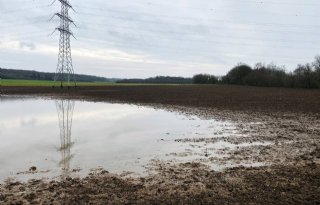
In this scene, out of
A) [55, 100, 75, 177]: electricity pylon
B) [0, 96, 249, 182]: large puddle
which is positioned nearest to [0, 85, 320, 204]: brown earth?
[0, 96, 249, 182]: large puddle

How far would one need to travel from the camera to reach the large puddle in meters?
11.6

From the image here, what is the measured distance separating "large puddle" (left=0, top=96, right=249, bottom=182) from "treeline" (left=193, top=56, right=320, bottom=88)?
85.4m

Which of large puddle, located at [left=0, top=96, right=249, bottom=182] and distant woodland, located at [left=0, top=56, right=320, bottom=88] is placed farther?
distant woodland, located at [left=0, top=56, right=320, bottom=88]

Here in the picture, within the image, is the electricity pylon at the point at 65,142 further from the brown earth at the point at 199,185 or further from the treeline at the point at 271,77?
the treeline at the point at 271,77

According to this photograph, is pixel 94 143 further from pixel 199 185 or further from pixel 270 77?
pixel 270 77

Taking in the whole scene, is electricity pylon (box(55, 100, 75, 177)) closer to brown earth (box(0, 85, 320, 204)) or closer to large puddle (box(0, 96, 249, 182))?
large puddle (box(0, 96, 249, 182))

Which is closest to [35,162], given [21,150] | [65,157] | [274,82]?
[65,157]

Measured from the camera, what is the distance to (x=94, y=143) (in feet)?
50.8

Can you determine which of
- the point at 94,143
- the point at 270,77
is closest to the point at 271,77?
the point at 270,77

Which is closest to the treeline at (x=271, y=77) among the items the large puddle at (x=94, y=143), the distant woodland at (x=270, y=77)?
the distant woodland at (x=270, y=77)

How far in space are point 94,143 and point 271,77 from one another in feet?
374

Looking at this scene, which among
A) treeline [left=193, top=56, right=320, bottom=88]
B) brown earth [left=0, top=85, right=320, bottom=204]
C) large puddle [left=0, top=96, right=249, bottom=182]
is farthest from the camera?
treeline [left=193, top=56, right=320, bottom=88]

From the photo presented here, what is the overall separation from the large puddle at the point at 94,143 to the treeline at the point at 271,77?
8543 centimetres

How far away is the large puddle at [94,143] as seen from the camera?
38.1ft
